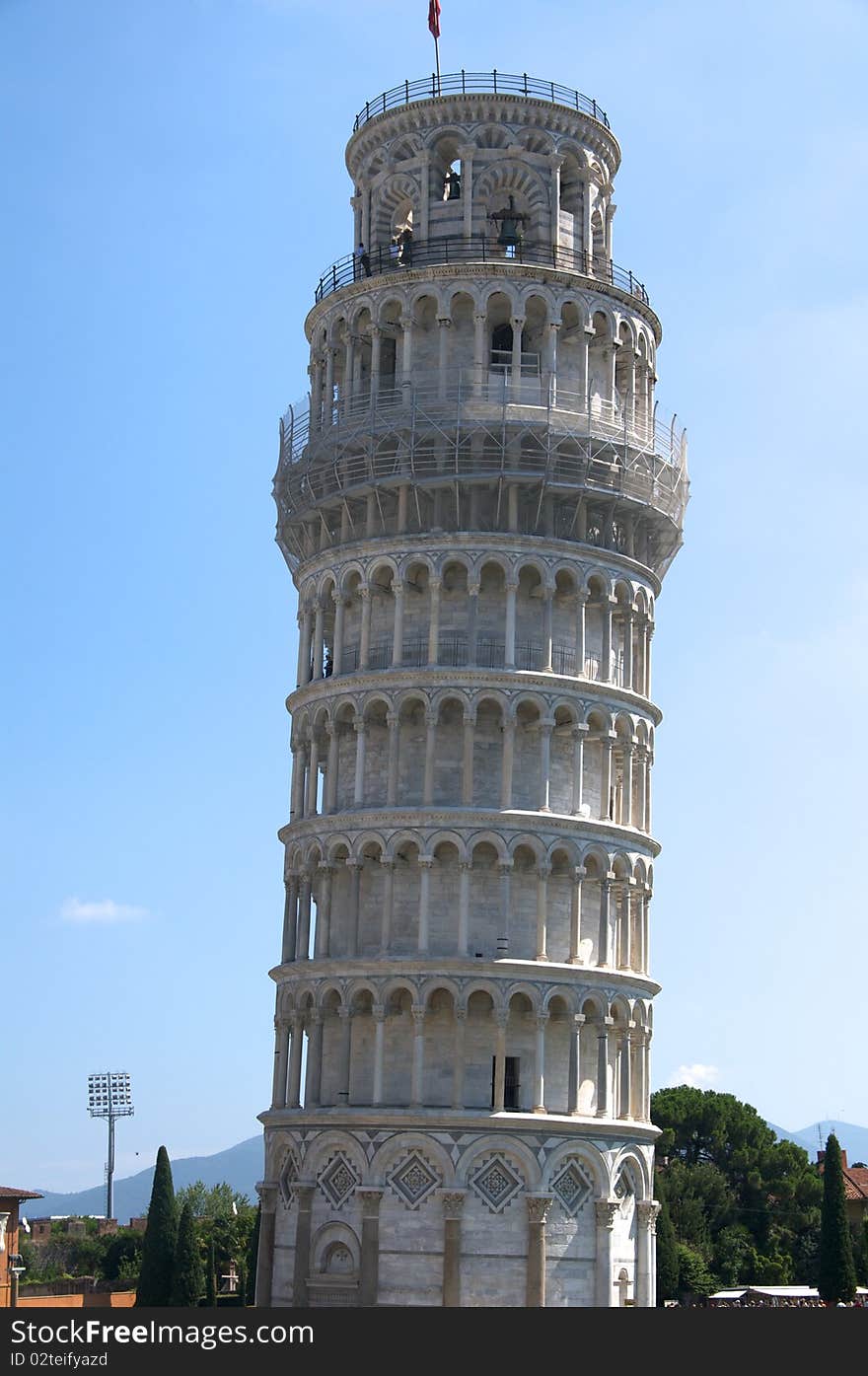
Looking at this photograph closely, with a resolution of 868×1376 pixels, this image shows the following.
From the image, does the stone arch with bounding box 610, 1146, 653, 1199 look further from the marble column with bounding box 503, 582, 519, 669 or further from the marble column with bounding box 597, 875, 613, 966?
the marble column with bounding box 503, 582, 519, 669

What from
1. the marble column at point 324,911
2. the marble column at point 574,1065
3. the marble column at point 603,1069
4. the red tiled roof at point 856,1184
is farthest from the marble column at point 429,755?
the red tiled roof at point 856,1184

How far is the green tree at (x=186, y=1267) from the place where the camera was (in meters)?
77.4

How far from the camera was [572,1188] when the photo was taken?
5719 centimetres

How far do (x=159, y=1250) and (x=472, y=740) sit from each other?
31.1m

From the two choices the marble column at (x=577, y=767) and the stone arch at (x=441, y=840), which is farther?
the marble column at (x=577, y=767)

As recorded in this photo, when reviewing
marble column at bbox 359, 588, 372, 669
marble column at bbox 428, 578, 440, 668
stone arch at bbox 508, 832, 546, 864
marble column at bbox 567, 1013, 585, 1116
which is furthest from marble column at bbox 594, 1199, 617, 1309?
marble column at bbox 359, 588, 372, 669

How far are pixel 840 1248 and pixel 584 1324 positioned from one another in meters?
37.7

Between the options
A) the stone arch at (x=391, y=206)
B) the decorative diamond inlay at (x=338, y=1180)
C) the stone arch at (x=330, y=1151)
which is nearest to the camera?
the stone arch at (x=330, y=1151)

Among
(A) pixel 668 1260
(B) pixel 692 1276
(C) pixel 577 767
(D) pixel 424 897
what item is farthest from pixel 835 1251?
(D) pixel 424 897

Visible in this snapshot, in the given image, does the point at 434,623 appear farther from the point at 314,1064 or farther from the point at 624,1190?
the point at 624,1190

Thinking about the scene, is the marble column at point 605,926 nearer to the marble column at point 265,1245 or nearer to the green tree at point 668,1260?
the marble column at point 265,1245

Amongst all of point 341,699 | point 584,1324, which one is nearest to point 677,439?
point 341,699

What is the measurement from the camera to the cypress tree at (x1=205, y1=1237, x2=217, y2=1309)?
83.1 metres

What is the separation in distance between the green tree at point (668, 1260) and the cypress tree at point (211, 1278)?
19.1 metres
